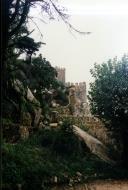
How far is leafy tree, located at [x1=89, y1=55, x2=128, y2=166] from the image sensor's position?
79.6ft

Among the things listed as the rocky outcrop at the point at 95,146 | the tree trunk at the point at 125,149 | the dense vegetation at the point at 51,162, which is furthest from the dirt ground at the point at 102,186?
the rocky outcrop at the point at 95,146

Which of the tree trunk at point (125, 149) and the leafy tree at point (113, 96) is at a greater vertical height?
the leafy tree at point (113, 96)

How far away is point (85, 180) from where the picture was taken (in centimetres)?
1962

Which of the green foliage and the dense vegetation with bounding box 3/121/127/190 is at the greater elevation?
the green foliage

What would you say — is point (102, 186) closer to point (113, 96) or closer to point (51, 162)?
point (51, 162)

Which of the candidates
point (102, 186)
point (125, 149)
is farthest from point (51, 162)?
point (125, 149)

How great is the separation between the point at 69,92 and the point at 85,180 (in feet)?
48.5

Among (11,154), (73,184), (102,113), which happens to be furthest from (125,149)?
(11,154)

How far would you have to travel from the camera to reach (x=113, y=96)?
24.4 meters

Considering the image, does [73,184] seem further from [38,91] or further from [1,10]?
[1,10]

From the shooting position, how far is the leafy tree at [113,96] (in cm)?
2425

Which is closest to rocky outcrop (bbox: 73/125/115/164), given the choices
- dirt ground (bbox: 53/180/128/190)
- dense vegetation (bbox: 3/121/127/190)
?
dense vegetation (bbox: 3/121/127/190)

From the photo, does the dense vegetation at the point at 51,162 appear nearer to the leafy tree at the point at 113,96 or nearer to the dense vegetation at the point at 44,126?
the dense vegetation at the point at 44,126

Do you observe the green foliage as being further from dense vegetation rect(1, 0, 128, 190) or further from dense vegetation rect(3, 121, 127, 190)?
dense vegetation rect(3, 121, 127, 190)
